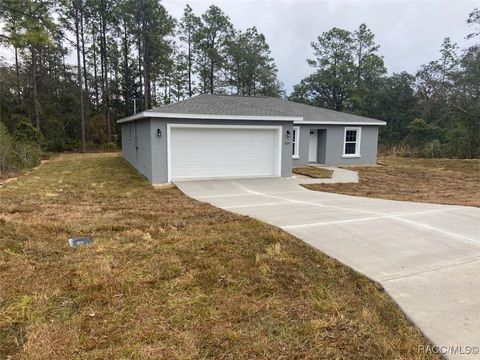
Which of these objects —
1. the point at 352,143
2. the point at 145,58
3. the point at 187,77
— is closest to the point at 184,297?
the point at 352,143

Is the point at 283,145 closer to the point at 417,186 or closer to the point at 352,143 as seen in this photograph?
the point at 417,186

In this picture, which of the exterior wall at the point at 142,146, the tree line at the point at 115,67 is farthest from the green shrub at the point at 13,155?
the tree line at the point at 115,67

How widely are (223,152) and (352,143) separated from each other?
29.5 feet

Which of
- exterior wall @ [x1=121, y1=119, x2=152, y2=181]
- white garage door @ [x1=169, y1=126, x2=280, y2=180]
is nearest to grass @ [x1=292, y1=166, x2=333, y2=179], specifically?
white garage door @ [x1=169, y1=126, x2=280, y2=180]

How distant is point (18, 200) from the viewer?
797 cm

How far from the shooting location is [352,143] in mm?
18125

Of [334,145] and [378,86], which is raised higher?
[378,86]

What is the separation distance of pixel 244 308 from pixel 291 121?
Result: 10.1 meters

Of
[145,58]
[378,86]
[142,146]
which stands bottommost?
[142,146]

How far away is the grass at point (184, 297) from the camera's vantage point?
102 inches

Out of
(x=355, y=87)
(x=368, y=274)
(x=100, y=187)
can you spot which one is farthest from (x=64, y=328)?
(x=355, y=87)

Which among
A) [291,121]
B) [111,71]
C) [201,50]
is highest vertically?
[201,50]

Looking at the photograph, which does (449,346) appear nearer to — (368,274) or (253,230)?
(368,274)

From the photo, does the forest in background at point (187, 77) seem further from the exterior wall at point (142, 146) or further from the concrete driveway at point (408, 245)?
the concrete driveway at point (408, 245)
